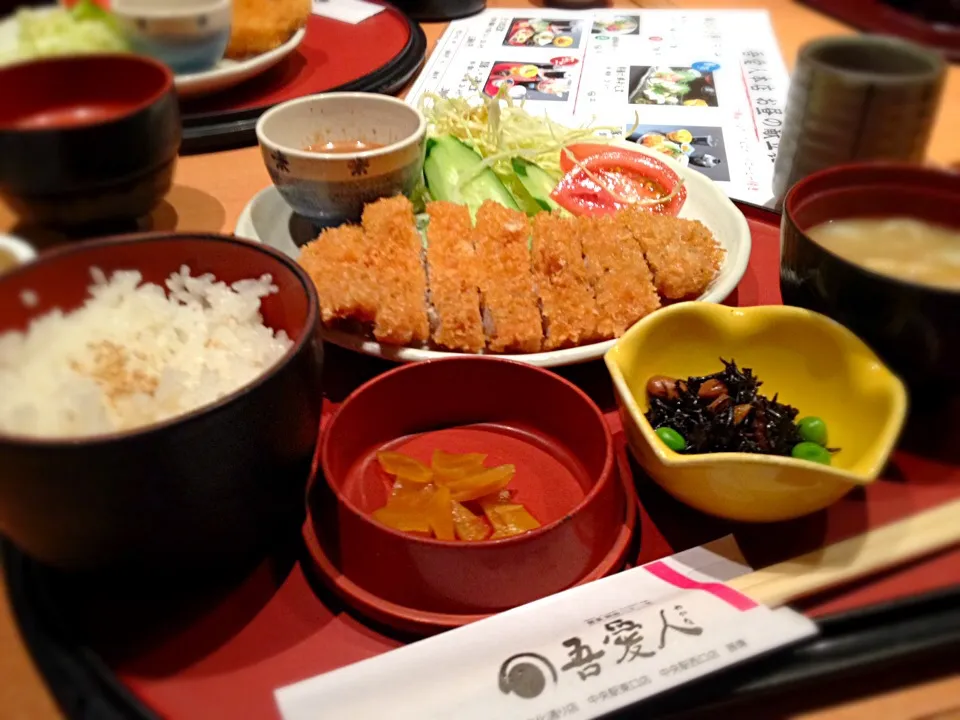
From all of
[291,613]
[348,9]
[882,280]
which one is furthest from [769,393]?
[348,9]


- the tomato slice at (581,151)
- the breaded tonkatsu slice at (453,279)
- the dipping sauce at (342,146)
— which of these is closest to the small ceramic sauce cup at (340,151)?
the dipping sauce at (342,146)

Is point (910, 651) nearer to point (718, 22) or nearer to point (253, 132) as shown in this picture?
point (253, 132)

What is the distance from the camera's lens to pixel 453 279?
1.21m

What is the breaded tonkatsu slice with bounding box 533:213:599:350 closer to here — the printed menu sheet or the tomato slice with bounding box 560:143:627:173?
the tomato slice with bounding box 560:143:627:173

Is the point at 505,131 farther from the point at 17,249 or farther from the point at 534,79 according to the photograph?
the point at 17,249

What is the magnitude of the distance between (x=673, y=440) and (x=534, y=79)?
162 centimetres

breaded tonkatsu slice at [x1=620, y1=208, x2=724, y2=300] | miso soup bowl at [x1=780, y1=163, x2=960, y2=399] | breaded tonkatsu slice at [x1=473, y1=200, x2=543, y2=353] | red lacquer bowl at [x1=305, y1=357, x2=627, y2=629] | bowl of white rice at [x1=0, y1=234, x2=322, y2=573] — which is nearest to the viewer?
bowl of white rice at [x1=0, y1=234, x2=322, y2=573]

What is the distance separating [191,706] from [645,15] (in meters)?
2.54

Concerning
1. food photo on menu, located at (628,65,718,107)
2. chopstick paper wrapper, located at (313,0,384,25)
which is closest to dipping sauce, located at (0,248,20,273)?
food photo on menu, located at (628,65,718,107)

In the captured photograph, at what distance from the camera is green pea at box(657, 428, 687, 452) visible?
902mm

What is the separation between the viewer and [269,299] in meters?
0.88

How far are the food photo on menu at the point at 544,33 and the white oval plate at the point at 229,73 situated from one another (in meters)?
0.79

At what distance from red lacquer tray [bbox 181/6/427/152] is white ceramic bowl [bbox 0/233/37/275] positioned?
0.96 metres

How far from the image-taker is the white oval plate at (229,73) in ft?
5.35
